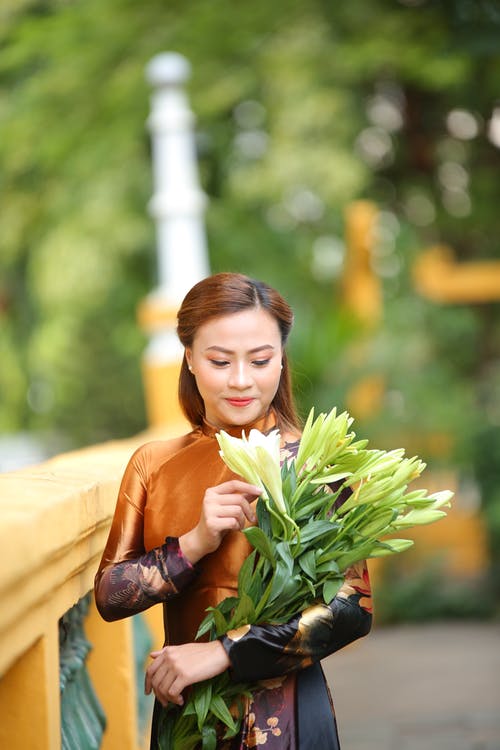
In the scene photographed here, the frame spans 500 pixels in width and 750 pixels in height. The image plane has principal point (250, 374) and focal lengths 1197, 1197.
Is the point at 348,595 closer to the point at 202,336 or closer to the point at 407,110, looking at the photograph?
the point at 202,336

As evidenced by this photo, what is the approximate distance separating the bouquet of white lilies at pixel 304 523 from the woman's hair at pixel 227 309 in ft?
0.68

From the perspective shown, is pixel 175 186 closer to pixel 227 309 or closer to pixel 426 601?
pixel 426 601

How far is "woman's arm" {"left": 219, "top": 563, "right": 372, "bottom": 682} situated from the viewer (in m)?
1.68

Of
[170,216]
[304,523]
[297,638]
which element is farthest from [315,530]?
[170,216]

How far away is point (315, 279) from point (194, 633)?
36.8 ft

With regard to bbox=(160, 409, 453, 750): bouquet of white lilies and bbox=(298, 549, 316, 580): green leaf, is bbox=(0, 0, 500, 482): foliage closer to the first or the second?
bbox=(160, 409, 453, 750): bouquet of white lilies

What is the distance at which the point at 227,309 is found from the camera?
185 centimetres

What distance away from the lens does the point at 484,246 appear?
12.2 meters

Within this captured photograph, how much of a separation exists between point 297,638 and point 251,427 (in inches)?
14.3

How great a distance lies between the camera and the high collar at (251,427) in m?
1.91

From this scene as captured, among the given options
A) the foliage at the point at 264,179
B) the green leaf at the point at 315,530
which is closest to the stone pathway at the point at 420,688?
the foliage at the point at 264,179

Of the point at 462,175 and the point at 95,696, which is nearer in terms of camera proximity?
the point at 95,696

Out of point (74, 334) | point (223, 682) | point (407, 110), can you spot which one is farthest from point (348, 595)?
point (74, 334)

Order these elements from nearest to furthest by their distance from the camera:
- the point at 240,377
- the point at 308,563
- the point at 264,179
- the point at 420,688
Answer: the point at 308,563 < the point at 240,377 < the point at 420,688 < the point at 264,179
